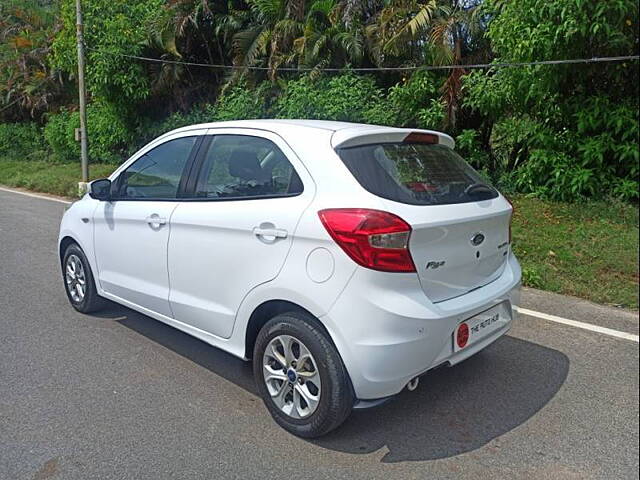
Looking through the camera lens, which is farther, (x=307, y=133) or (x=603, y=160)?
(x=307, y=133)

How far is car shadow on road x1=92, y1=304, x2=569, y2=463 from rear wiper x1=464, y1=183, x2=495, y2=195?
126cm

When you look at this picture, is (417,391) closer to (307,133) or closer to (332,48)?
(307,133)

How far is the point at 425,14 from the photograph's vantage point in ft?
29.5

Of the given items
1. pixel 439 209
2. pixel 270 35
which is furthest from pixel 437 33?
pixel 439 209

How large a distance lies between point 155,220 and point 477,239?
2117 mm

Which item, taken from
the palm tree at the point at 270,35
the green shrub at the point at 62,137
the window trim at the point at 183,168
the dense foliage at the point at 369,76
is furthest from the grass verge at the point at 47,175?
the window trim at the point at 183,168

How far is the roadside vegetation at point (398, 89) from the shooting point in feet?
6.40

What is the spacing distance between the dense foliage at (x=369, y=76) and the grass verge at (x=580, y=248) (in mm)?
106

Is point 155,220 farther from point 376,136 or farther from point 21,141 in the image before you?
point 21,141

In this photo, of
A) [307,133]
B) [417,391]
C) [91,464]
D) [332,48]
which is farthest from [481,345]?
[332,48]

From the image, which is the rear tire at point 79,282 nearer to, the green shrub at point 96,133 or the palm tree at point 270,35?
the palm tree at point 270,35

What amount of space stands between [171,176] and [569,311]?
354 cm

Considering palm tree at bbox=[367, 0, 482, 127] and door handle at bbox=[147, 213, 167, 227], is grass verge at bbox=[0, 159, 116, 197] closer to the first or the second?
palm tree at bbox=[367, 0, 482, 127]

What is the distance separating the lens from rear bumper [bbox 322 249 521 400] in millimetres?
2514
